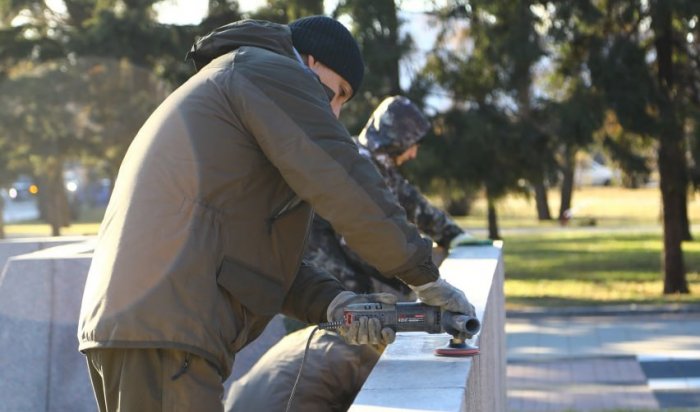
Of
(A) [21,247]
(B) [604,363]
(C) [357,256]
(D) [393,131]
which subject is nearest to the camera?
(C) [357,256]

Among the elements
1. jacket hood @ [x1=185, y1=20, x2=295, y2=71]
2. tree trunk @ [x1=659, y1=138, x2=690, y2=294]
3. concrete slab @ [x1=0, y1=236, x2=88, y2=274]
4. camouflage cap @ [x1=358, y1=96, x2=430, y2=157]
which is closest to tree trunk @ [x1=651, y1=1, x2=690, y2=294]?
tree trunk @ [x1=659, y1=138, x2=690, y2=294]

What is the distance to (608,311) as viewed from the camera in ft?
45.8

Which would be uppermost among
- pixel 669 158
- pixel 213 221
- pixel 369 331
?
pixel 213 221

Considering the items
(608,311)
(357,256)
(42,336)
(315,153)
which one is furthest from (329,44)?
(608,311)

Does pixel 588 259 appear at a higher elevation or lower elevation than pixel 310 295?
lower

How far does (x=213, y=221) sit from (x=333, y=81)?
74 centimetres

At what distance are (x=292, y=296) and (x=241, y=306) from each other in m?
0.59

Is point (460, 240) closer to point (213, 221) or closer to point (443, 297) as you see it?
point (443, 297)

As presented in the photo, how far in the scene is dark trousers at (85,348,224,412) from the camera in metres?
3.15

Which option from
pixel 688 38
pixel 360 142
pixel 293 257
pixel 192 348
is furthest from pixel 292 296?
pixel 688 38

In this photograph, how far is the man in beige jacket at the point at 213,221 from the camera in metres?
3.12

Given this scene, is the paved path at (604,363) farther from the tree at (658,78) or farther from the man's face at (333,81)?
the man's face at (333,81)

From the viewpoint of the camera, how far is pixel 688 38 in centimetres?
1698

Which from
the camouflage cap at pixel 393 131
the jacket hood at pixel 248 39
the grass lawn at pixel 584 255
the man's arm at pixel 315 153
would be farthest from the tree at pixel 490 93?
the man's arm at pixel 315 153
